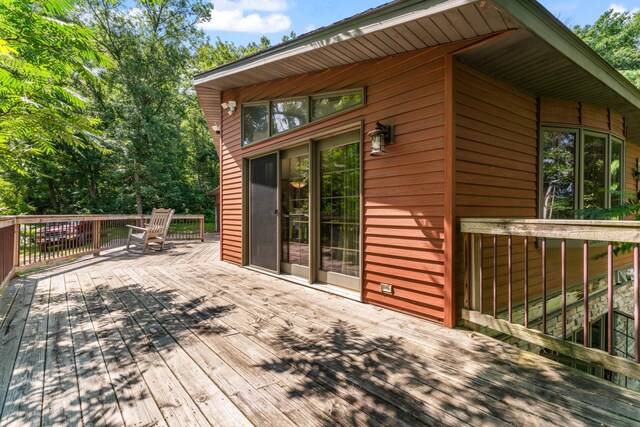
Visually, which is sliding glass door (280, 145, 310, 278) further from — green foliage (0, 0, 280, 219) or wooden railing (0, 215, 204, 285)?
green foliage (0, 0, 280, 219)

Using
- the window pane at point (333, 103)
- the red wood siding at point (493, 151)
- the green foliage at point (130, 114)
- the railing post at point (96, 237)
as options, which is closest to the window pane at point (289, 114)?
the window pane at point (333, 103)

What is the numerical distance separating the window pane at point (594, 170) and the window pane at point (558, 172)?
1.05 feet

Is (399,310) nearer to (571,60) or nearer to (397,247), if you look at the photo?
(397,247)

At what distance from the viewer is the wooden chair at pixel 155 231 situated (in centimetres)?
710

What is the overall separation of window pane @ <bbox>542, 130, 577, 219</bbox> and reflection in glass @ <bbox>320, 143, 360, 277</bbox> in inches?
94.2

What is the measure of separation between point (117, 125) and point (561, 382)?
17.6m

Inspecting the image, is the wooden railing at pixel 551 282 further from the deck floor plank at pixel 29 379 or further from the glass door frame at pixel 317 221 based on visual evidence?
the deck floor plank at pixel 29 379

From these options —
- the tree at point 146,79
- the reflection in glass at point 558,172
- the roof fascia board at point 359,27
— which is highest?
the tree at point 146,79

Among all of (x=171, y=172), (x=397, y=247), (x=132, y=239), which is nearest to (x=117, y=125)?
(x=171, y=172)

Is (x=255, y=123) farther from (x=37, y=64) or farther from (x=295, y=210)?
(x=37, y=64)

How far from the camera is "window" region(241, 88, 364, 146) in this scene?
3.62 m

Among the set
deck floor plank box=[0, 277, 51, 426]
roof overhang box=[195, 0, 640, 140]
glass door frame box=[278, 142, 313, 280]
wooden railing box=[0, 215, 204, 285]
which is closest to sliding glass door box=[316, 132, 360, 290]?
glass door frame box=[278, 142, 313, 280]

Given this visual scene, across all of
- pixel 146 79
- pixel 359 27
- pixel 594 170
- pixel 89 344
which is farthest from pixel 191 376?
pixel 146 79

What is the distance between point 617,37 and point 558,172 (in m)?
16.2
